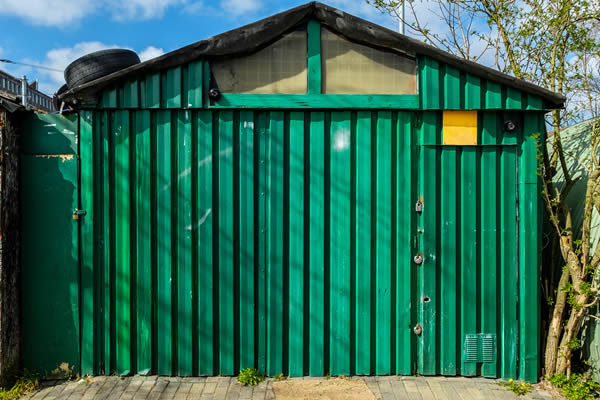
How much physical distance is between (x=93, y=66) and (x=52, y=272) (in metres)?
2.35

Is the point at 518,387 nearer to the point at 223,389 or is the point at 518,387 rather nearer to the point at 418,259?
the point at 418,259

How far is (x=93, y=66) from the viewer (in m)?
4.75

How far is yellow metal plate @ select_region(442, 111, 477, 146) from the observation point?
4.35 metres

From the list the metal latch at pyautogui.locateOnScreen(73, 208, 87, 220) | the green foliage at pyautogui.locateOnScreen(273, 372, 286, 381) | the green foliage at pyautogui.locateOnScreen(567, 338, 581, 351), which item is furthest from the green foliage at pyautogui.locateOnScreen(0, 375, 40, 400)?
the green foliage at pyautogui.locateOnScreen(567, 338, 581, 351)

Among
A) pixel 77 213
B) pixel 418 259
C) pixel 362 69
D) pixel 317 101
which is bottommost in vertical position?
pixel 418 259

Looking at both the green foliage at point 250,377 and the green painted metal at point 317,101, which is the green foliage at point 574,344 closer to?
the green painted metal at point 317,101

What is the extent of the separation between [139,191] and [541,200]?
14.0ft

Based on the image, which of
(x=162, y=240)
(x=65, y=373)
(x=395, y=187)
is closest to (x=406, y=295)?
(x=395, y=187)

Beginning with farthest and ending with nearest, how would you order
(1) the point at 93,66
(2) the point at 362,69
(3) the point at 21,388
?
1. (1) the point at 93,66
2. (2) the point at 362,69
3. (3) the point at 21,388

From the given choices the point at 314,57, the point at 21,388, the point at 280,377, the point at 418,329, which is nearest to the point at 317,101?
the point at 314,57

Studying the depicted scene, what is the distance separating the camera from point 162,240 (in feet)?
14.3

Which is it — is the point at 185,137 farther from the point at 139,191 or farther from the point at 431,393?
the point at 431,393

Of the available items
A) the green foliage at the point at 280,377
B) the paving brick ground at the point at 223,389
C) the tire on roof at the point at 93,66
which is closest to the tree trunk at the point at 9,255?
the paving brick ground at the point at 223,389

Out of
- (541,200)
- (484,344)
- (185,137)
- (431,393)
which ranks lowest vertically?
(431,393)
